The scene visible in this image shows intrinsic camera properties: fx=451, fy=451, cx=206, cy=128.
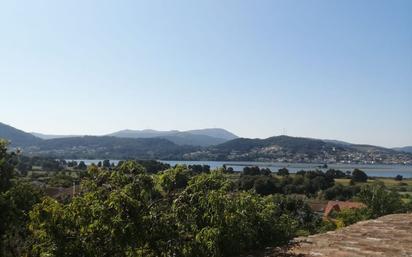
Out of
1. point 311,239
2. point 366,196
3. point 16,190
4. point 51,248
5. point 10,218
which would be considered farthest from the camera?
point 366,196

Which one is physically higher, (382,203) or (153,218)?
(153,218)

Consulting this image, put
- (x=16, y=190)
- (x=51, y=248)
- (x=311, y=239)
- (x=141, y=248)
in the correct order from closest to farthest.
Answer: (x=51, y=248), (x=141, y=248), (x=311, y=239), (x=16, y=190)

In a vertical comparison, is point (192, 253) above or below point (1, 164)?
below

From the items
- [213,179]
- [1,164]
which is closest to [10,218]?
[1,164]

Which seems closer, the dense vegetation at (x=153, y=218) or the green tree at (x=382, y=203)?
the dense vegetation at (x=153, y=218)

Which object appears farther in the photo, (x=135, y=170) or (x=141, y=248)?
(x=135, y=170)

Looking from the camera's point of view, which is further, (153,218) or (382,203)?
(382,203)

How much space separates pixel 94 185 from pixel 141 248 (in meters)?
1.02

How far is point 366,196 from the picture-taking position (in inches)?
1022

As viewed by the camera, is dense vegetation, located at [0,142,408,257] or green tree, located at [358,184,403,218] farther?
green tree, located at [358,184,403,218]

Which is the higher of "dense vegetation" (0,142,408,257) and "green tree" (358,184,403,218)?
"dense vegetation" (0,142,408,257)

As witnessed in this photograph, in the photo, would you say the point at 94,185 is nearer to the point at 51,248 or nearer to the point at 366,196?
the point at 51,248

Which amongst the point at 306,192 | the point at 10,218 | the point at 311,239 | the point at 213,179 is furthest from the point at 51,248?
the point at 306,192

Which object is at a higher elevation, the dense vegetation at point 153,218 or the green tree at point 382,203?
the dense vegetation at point 153,218
